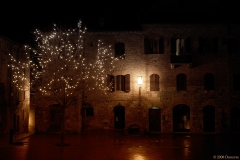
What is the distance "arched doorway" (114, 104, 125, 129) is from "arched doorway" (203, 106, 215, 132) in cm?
792

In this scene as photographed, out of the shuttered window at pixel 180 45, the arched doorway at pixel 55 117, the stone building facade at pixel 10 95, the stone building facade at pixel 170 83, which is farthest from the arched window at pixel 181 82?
the stone building facade at pixel 10 95

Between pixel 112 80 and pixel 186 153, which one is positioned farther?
pixel 112 80

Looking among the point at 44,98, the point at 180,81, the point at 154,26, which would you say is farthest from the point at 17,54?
the point at 180,81

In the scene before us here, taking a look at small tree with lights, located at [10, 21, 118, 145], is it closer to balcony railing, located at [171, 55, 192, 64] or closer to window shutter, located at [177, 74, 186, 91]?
balcony railing, located at [171, 55, 192, 64]

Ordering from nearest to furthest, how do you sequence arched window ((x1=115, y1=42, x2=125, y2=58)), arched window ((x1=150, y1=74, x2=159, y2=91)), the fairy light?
the fairy light → arched window ((x1=150, y1=74, x2=159, y2=91)) → arched window ((x1=115, y1=42, x2=125, y2=58))

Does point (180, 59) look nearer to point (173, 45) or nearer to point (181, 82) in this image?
point (173, 45)

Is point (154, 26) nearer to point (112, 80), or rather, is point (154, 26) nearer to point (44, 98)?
point (112, 80)

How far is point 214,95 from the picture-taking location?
98.6 ft

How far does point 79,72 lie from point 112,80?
332 centimetres

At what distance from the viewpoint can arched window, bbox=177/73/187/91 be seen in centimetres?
3038

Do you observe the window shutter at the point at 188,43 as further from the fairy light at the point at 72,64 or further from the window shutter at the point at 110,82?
the window shutter at the point at 110,82

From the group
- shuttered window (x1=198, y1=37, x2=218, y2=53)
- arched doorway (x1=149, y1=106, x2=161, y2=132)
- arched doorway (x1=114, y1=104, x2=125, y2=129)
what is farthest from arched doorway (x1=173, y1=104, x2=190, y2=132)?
shuttered window (x1=198, y1=37, x2=218, y2=53)

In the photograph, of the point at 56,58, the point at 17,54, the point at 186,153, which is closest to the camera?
the point at 186,153

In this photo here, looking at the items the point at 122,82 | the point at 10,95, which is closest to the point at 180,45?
the point at 122,82
